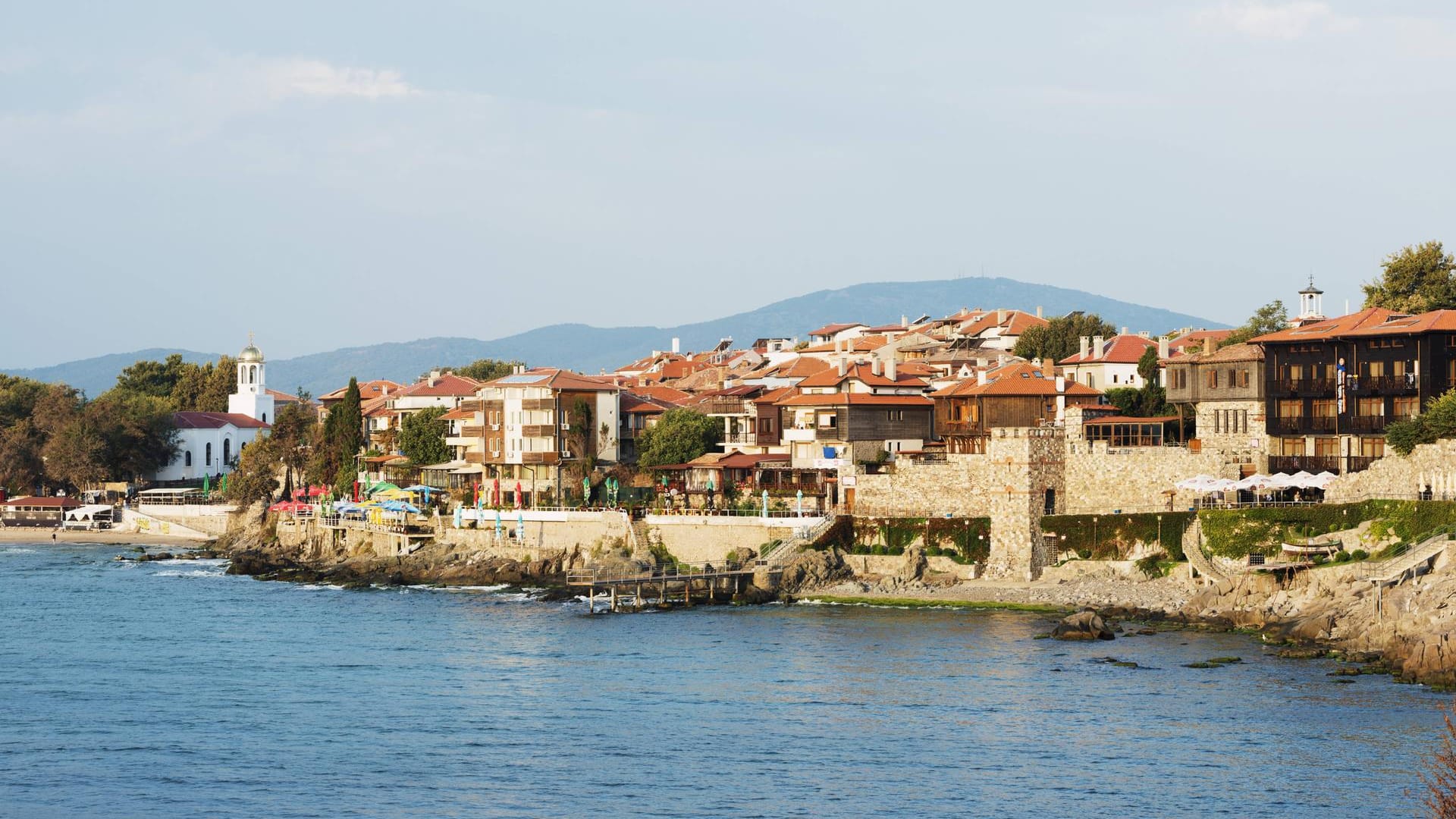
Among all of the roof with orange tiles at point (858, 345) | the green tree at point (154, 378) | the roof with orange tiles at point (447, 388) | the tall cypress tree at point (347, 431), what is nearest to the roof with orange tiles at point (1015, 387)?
the roof with orange tiles at point (858, 345)

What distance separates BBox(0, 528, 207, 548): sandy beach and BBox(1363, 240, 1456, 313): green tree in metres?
62.7

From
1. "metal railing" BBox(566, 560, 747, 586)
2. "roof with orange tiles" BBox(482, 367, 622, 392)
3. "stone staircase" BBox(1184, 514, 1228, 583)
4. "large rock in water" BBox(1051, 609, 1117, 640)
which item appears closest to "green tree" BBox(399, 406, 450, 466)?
"roof with orange tiles" BBox(482, 367, 622, 392)

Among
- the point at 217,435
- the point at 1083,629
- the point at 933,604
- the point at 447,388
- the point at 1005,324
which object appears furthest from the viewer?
the point at 217,435

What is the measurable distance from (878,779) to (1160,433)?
106 ft

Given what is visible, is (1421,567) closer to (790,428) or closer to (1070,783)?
(1070,783)

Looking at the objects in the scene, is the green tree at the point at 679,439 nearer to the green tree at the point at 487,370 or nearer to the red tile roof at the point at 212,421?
the green tree at the point at 487,370

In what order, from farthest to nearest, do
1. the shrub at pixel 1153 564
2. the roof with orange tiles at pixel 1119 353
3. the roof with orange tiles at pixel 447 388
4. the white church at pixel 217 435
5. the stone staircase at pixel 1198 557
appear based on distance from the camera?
the white church at pixel 217 435 < the roof with orange tiles at pixel 447 388 < the roof with orange tiles at pixel 1119 353 < the shrub at pixel 1153 564 < the stone staircase at pixel 1198 557

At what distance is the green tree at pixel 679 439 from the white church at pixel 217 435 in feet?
147

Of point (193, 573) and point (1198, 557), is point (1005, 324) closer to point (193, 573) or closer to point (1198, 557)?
point (1198, 557)

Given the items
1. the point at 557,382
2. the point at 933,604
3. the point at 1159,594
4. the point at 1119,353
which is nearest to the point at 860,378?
the point at 1119,353

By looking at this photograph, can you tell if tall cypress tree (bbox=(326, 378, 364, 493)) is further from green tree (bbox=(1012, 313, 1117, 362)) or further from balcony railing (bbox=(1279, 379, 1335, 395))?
balcony railing (bbox=(1279, 379, 1335, 395))

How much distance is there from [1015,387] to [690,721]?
101 ft

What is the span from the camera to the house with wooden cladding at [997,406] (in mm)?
66875

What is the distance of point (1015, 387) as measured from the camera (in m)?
67.4
